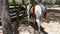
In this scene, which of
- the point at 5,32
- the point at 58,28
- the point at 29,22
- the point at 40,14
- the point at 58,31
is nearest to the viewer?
the point at 5,32

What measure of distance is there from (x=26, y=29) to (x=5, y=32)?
3331 mm

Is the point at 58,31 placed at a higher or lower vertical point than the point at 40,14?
lower

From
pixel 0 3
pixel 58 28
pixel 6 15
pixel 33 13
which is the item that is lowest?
pixel 58 28

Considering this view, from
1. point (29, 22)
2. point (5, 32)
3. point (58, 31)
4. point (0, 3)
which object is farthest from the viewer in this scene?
point (29, 22)

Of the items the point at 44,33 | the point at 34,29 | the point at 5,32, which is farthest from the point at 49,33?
the point at 5,32

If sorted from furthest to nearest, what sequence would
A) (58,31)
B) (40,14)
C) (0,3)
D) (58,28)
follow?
(58,28) → (58,31) → (40,14) → (0,3)

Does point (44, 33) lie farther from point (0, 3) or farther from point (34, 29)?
point (0, 3)

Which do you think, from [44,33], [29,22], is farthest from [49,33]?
[29,22]

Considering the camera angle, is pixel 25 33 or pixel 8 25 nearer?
pixel 8 25

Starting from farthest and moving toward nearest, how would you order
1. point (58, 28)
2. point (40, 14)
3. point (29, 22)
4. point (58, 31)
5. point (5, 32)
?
point (29, 22) < point (58, 28) < point (58, 31) < point (40, 14) < point (5, 32)

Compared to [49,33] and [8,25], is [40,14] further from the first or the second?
[8,25]

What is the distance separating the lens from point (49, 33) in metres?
8.19

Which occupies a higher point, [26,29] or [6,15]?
[6,15]

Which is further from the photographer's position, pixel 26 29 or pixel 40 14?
pixel 26 29
